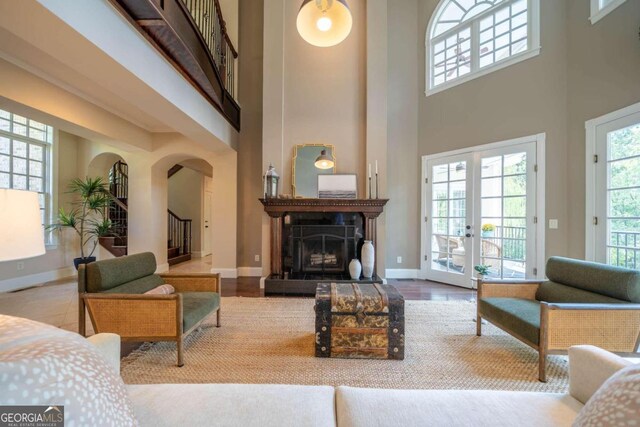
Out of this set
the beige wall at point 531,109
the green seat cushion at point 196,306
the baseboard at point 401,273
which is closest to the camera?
the green seat cushion at point 196,306

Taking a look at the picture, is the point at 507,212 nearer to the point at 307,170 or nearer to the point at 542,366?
the point at 542,366

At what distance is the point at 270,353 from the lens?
7.66ft

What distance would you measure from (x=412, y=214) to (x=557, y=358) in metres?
3.05

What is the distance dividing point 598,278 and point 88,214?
7.50m

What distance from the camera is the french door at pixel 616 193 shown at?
2.76 meters

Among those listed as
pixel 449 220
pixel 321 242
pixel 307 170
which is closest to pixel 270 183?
pixel 307 170

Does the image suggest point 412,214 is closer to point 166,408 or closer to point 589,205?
point 589,205

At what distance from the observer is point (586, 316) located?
76.7 inches

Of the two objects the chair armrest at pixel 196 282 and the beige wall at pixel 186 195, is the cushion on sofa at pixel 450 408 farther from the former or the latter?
the beige wall at pixel 186 195

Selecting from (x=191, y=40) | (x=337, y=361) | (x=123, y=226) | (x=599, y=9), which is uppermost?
(x=599, y=9)


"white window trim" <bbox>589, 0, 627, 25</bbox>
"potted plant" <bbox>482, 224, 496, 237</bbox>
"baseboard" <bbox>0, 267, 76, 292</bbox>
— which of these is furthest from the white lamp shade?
"white window trim" <bbox>589, 0, 627, 25</bbox>

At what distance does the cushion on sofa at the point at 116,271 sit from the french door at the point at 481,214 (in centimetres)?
424

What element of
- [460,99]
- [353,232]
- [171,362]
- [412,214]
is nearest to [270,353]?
[171,362]

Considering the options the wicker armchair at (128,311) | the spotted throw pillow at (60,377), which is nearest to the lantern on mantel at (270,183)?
the wicker armchair at (128,311)
